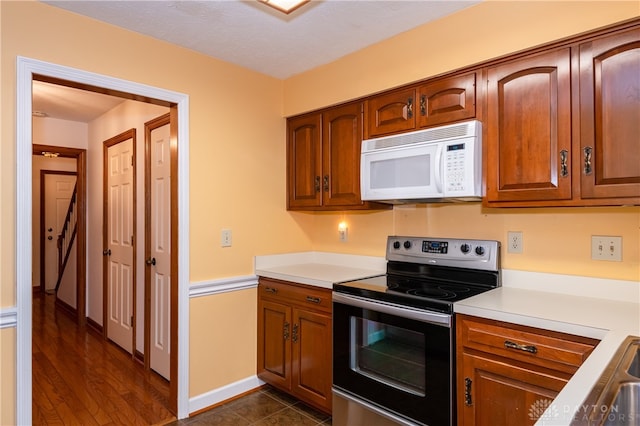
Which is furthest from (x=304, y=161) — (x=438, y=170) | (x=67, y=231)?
(x=67, y=231)

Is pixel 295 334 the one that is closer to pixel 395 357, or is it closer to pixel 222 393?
pixel 222 393

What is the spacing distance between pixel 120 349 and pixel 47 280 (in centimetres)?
375

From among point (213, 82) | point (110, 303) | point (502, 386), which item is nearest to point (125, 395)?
point (110, 303)

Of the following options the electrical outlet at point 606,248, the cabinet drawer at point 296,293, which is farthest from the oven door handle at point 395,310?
the electrical outlet at point 606,248

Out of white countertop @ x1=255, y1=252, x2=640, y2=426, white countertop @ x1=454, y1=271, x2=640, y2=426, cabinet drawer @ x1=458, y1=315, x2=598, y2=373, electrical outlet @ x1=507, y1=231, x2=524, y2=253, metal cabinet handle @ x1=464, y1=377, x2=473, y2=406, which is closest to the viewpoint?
white countertop @ x1=255, y1=252, x2=640, y2=426

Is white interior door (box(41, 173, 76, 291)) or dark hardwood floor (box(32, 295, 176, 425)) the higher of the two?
white interior door (box(41, 173, 76, 291))

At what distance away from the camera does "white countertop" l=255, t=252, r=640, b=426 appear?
94 cm

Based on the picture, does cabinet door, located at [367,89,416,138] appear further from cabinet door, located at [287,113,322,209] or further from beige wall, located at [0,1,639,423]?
cabinet door, located at [287,113,322,209]

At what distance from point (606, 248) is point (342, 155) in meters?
1.58

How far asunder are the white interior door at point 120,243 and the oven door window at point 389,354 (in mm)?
2262

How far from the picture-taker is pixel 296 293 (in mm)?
2539

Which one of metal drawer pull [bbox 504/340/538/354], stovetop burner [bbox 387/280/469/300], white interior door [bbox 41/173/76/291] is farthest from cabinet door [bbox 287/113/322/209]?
white interior door [bbox 41/173/76/291]

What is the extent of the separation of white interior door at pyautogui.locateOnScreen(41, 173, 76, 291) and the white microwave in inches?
238

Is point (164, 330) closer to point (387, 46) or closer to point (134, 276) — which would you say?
point (134, 276)
